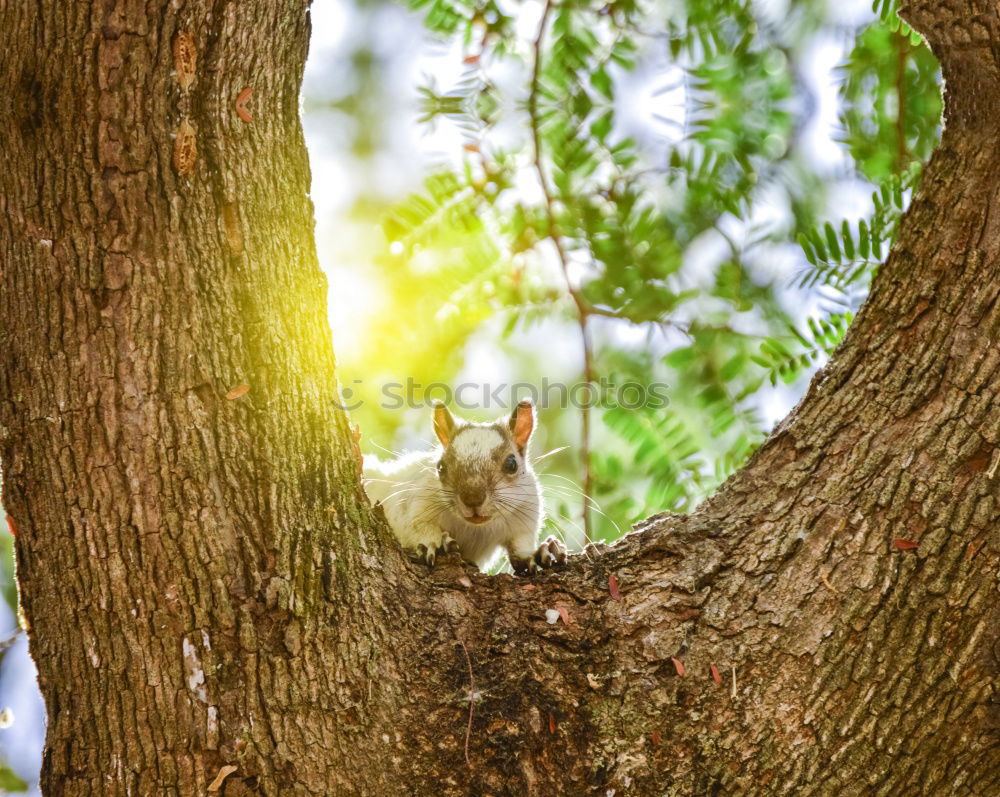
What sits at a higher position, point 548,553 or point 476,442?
point 476,442

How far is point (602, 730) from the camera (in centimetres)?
222

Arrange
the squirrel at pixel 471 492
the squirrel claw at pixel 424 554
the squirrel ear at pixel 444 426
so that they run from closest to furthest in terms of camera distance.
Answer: the squirrel claw at pixel 424 554
the squirrel at pixel 471 492
the squirrel ear at pixel 444 426

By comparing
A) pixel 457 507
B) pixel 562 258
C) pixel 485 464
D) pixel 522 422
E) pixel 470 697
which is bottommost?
pixel 470 697

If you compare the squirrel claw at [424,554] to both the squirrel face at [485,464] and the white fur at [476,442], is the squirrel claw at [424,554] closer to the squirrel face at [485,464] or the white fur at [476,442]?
the squirrel face at [485,464]

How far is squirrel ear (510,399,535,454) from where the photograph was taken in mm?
3986

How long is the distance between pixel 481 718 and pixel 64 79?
166cm

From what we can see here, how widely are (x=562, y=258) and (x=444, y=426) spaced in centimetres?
82

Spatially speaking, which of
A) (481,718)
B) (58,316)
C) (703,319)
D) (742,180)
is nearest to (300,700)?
(481,718)

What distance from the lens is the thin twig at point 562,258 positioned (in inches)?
141

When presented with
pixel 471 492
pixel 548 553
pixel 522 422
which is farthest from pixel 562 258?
pixel 548 553

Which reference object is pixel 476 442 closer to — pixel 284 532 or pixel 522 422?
pixel 522 422

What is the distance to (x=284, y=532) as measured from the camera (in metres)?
2.23

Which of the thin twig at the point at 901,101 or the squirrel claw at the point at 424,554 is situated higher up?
the thin twig at the point at 901,101

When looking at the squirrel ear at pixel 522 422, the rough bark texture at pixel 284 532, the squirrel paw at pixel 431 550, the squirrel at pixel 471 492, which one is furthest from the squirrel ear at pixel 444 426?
the rough bark texture at pixel 284 532
